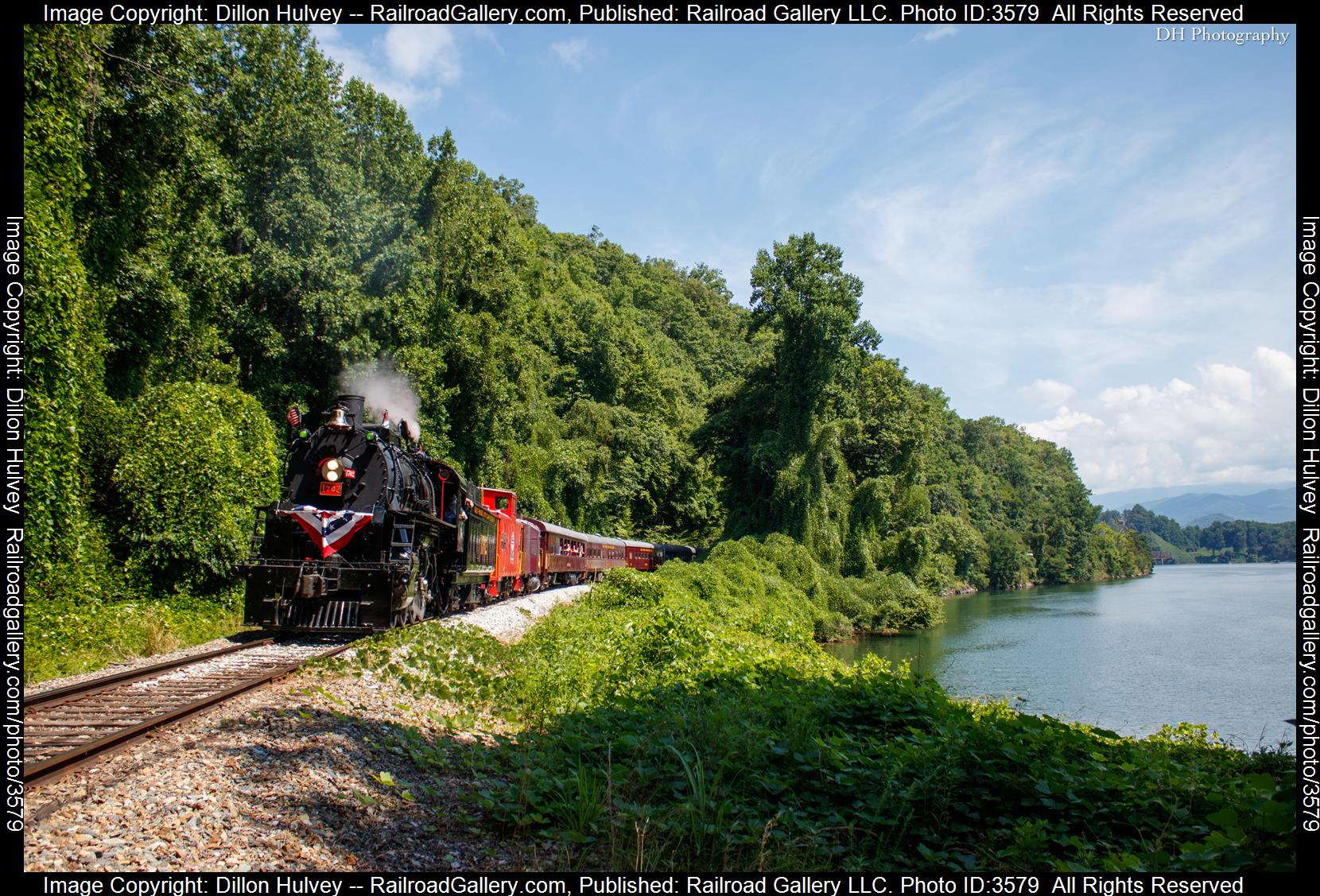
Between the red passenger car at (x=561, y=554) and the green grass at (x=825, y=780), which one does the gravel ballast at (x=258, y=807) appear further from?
the red passenger car at (x=561, y=554)

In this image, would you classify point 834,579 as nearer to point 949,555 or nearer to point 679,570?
point 679,570

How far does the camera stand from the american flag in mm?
11820

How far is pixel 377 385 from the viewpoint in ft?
85.8

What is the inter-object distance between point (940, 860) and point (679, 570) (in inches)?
931

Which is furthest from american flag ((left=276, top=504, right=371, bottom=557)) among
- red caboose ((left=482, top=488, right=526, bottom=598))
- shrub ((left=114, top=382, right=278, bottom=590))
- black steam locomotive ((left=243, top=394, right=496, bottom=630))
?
red caboose ((left=482, top=488, right=526, bottom=598))

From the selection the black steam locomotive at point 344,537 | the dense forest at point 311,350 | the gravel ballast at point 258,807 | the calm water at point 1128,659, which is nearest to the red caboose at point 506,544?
the dense forest at point 311,350

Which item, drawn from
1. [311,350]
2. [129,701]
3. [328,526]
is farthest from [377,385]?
[129,701]

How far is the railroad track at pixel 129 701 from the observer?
227 inches

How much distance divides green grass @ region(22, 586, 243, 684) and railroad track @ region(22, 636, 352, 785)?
5.32 ft

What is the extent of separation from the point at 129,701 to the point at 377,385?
64.1 ft

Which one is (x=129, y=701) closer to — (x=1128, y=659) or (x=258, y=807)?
(x=258, y=807)

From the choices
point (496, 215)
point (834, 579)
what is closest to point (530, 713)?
point (834, 579)

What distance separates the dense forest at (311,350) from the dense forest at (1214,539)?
10752cm

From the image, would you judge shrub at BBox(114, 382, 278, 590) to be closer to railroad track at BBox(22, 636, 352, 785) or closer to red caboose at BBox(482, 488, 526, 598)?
red caboose at BBox(482, 488, 526, 598)
